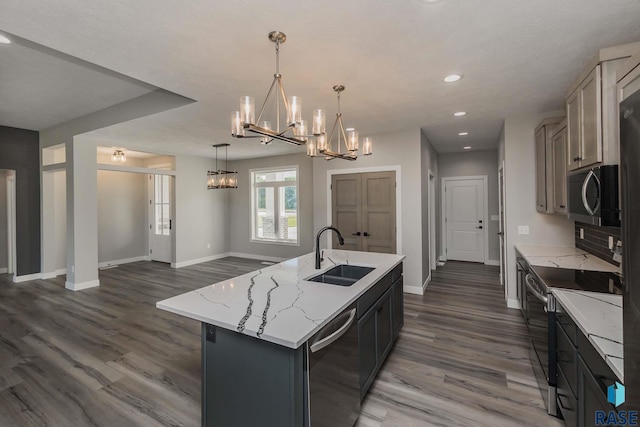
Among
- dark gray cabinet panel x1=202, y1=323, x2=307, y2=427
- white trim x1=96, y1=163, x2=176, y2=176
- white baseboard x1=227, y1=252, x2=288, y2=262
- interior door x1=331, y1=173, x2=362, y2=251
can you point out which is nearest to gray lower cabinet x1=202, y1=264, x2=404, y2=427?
dark gray cabinet panel x1=202, y1=323, x2=307, y2=427

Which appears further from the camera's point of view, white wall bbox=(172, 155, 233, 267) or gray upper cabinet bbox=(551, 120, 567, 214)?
white wall bbox=(172, 155, 233, 267)

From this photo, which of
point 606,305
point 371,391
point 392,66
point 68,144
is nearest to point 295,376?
point 371,391

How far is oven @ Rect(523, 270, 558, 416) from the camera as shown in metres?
1.95

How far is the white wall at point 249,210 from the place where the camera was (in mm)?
6910

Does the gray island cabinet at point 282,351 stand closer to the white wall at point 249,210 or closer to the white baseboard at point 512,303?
the white baseboard at point 512,303

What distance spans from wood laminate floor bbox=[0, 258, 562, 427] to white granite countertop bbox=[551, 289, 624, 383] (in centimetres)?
90

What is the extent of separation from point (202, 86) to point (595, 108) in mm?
3311

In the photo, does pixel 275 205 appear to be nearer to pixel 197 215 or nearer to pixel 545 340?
pixel 197 215

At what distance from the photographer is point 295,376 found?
1.31m

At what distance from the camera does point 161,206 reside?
7418 mm

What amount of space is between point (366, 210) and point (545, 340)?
3319mm

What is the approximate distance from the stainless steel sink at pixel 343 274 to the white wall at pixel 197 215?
5.31 meters

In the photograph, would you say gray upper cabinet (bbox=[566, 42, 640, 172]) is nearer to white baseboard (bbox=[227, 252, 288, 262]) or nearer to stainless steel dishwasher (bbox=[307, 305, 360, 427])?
stainless steel dishwasher (bbox=[307, 305, 360, 427])

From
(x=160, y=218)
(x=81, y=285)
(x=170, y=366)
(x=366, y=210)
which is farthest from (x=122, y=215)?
(x=366, y=210)
